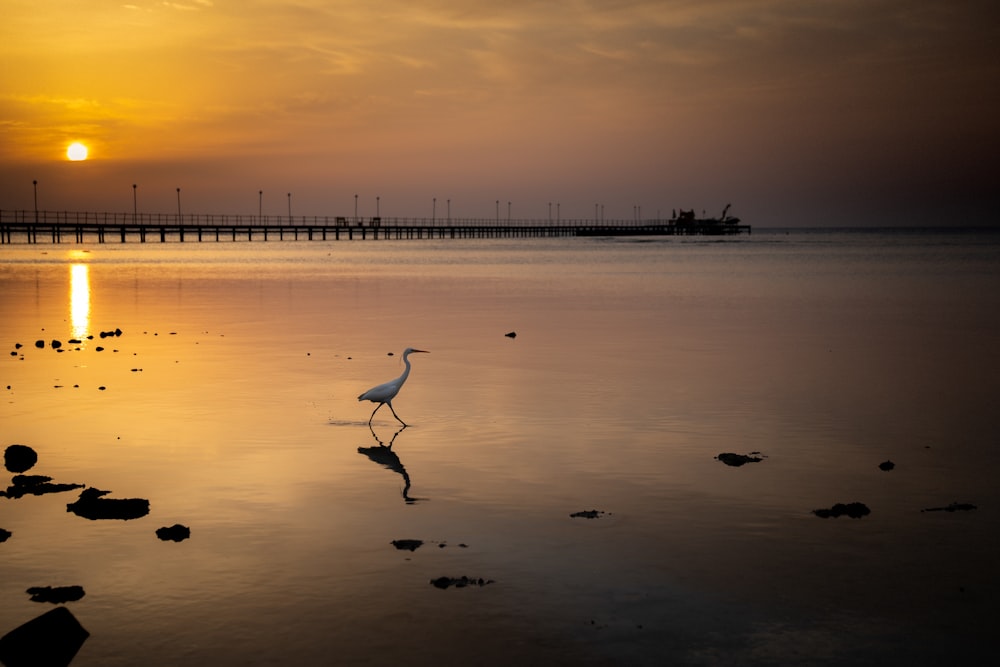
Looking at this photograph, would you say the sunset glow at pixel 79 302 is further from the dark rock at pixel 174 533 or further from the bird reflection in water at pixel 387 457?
the dark rock at pixel 174 533

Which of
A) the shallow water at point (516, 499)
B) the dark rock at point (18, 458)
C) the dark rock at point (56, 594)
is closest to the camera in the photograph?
the shallow water at point (516, 499)

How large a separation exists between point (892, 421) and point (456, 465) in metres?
7.11

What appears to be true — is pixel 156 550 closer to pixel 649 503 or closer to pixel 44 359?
pixel 649 503

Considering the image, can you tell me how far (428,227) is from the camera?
651 ft

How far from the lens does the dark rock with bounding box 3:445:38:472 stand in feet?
40.5

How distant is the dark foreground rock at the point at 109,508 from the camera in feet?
34.6

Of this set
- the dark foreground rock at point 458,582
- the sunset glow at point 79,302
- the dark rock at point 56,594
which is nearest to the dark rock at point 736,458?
the dark foreground rock at point 458,582

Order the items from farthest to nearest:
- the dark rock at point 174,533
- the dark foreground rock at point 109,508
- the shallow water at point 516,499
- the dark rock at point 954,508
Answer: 1. the dark rock at point 954,508
2. the dark foreground rock at point 109,508
3. the dark rock at point 174,533
4. the shallow water at point 516,499

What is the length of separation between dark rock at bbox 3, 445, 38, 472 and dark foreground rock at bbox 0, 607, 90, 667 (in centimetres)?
555

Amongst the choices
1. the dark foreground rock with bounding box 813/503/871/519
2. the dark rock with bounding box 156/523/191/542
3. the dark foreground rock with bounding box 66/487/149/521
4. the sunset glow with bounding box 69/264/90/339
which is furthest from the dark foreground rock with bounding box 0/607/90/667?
the sunset glow with bounding box 69/264/90/339

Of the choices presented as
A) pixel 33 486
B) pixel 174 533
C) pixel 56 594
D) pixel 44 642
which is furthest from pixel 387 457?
pixel 44 642

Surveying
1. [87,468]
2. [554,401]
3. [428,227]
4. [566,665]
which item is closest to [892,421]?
[554,401]

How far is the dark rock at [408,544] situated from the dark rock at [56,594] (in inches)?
106

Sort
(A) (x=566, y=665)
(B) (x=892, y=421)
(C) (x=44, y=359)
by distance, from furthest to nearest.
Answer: (C) (x=44, y=359), (B) (x=892, y=421), (A) (x=566, y=665)
